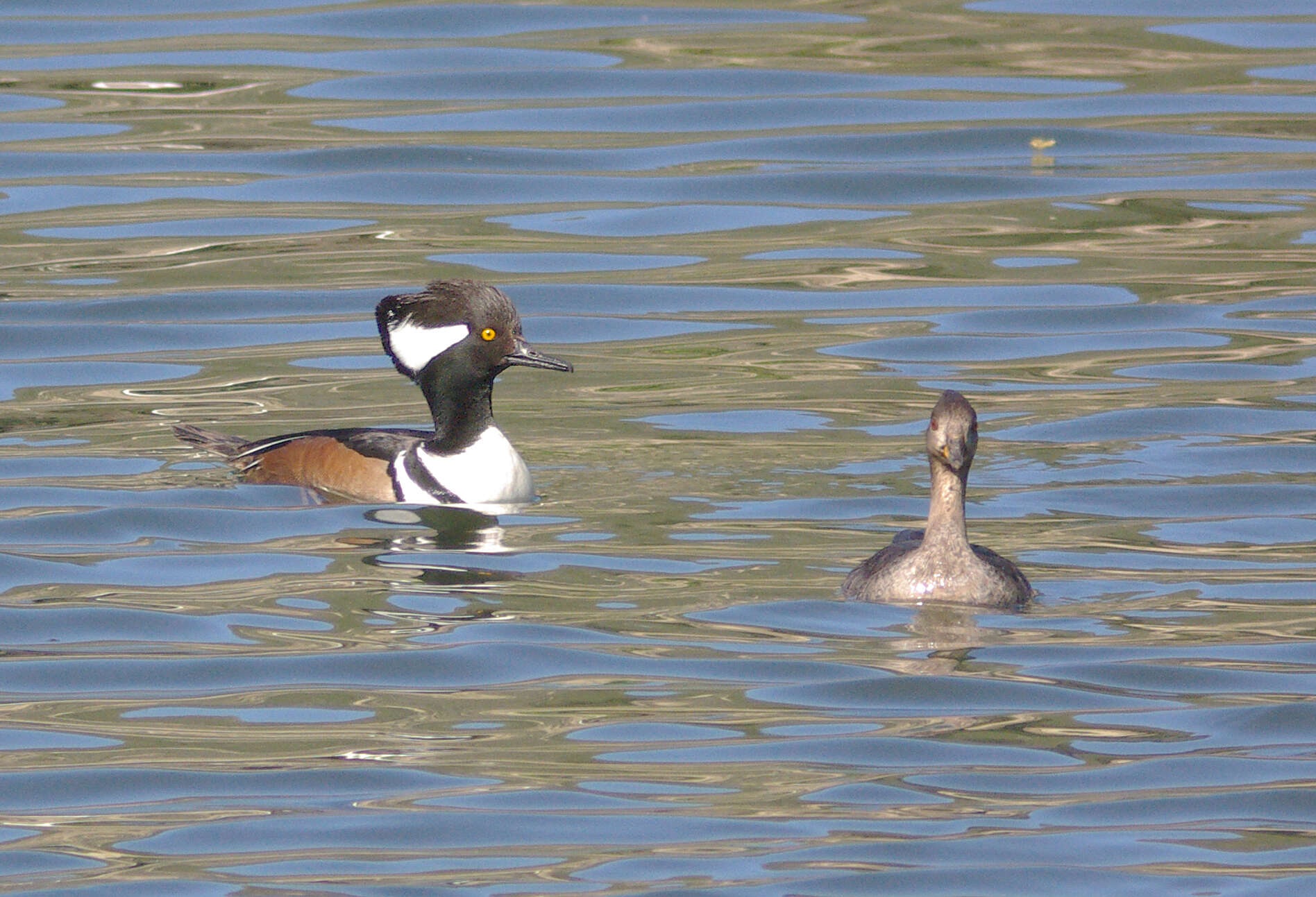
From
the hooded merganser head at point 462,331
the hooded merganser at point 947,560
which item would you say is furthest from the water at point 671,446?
the hooded merganser head at point 462,331

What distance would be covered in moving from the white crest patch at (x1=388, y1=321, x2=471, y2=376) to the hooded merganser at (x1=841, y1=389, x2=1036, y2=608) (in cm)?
268

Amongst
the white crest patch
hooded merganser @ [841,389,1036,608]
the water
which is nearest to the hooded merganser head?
the white crest patch

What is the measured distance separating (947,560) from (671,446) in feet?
9.99

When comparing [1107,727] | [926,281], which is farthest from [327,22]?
[1107,727]

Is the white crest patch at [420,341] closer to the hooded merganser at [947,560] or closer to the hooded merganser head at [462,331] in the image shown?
the hooded merganser head at [462,331]

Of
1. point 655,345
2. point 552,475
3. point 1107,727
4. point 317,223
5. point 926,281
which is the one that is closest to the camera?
point 1107,727

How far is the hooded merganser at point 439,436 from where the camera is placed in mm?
10742

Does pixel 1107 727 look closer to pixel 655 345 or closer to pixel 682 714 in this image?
pixel 682 714

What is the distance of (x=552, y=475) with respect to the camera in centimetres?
1141

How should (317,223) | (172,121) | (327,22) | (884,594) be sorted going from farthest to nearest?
(327,22) → (172,121) → (317,223) → (884,594)

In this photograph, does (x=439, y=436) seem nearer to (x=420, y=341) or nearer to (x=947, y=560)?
(x=420, y=341)

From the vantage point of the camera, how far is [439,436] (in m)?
11.0

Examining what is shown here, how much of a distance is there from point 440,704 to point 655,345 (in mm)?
6231

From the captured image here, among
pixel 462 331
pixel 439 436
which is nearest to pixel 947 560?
pixel 462 331
